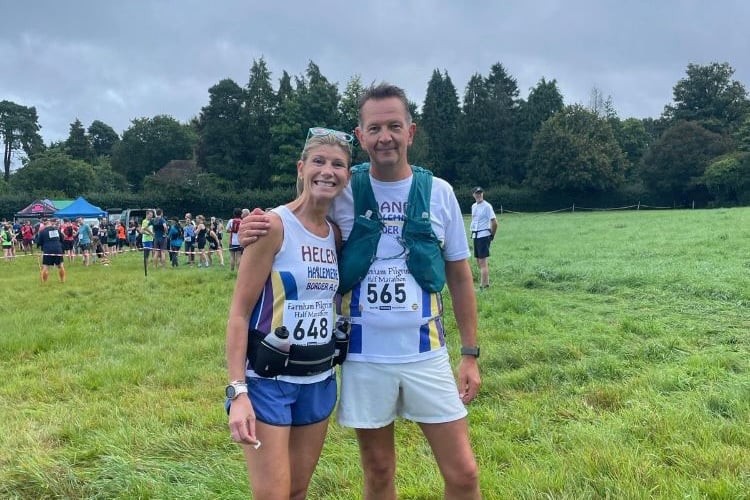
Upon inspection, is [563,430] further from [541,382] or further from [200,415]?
[200,415]

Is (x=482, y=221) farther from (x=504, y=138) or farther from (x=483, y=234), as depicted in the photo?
(x=504, y=138)

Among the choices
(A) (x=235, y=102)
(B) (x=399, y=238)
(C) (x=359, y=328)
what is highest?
(A) (x=235, y=102)

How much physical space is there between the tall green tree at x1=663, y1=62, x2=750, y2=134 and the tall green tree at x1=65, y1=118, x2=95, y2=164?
80245 millimetres

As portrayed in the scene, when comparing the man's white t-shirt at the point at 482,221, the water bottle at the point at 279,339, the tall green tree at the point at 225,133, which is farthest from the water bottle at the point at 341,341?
the tall green tree at the point at 225,133

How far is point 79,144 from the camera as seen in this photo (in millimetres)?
83438

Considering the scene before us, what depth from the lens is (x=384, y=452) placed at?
2.57 meters

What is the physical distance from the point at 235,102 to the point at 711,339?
6128 centimetres

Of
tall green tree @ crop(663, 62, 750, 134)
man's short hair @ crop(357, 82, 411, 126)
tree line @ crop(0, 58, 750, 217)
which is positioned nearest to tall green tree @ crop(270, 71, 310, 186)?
tree line @ crop(0, 58, 750, 217)

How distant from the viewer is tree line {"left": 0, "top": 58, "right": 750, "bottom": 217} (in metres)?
50.6

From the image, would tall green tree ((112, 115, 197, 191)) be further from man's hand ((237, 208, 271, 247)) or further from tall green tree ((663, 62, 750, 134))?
man's hand ((237, 208, 271, 247))

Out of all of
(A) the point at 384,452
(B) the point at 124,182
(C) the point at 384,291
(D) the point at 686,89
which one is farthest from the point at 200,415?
(B) the point at 124,182

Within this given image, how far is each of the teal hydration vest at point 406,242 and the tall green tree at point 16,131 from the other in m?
92.4

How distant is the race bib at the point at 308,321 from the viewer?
234 cm

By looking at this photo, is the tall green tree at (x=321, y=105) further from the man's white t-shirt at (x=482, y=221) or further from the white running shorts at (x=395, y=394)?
the white running shorts at (x=395, y=394)
